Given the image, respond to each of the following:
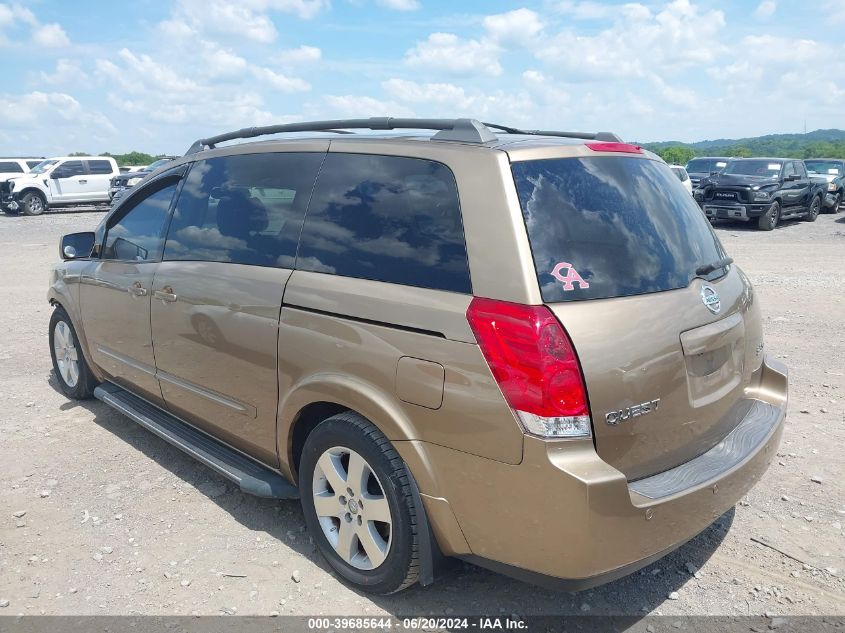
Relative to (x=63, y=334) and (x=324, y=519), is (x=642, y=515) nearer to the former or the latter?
(x=324, y=519)

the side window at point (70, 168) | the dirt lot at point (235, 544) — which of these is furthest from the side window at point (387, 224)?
the side window at point (70, 168)

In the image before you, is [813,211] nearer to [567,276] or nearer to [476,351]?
[567,276]

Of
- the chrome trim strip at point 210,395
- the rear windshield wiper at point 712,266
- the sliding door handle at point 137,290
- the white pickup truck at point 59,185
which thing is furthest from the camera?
the white pickup truck at point 59,185

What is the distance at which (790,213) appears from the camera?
19.4m

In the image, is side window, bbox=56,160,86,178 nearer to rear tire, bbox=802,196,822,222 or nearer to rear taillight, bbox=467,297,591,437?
rear tire, bbox=802,196,822,222

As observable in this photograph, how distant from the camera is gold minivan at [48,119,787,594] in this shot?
239cm

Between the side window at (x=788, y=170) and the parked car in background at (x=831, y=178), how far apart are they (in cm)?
273

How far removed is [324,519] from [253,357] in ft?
2.72

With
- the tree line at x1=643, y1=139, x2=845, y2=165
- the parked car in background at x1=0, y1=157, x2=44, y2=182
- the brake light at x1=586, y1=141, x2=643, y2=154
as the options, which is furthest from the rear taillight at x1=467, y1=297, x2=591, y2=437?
the tree line at x1=643, y1=139, x2=845, y2=165

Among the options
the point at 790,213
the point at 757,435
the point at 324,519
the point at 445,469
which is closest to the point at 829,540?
the point at 757,435

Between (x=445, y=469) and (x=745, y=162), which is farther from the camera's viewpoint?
(x=745, y=162)

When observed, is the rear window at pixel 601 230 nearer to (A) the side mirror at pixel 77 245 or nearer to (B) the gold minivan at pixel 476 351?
(B) the gold minivan at pixel 476 351

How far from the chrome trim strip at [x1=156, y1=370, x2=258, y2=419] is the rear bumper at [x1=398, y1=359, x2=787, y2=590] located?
1149mm

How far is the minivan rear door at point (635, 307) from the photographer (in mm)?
2438
